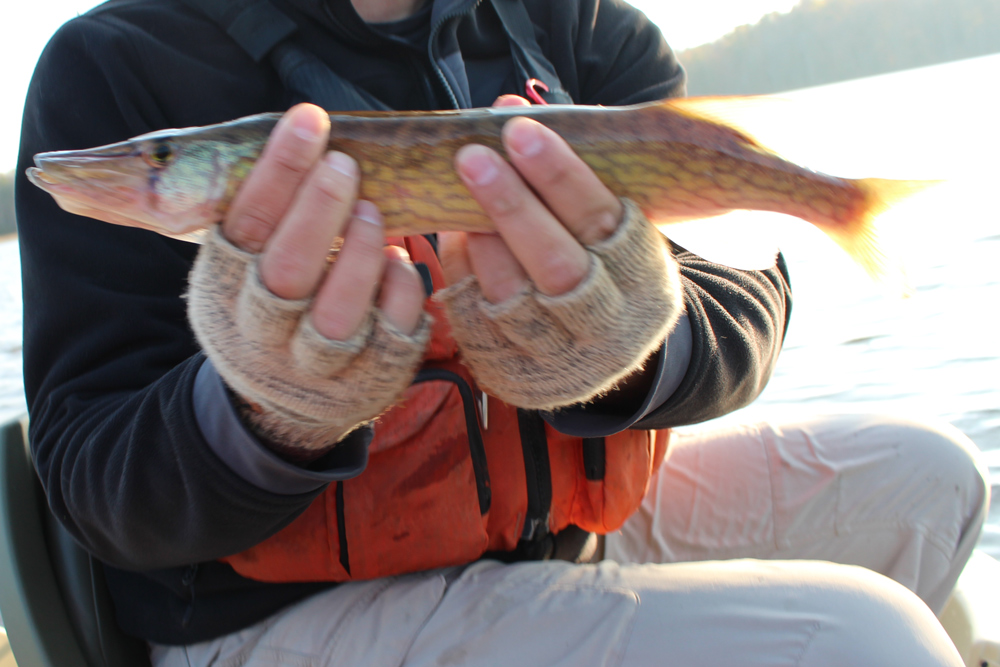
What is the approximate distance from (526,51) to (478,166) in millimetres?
771

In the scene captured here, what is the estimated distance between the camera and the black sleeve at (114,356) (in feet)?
3.51

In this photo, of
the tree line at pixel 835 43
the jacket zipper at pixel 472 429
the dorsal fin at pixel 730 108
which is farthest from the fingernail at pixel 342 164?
the tree line at pixel 835 43

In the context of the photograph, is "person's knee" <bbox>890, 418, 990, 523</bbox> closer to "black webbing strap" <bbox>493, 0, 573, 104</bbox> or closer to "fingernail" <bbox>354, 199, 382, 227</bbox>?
"black webbing strap" <bbox>493, 0, 573, 104</bbox>

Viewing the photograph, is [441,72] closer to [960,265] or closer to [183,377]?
[183,377]

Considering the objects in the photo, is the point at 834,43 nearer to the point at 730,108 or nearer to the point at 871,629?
the point at 730,108

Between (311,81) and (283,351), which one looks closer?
(283,351)

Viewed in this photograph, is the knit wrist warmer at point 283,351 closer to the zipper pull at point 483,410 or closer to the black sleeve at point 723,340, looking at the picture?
the zipper pull at point 483,410

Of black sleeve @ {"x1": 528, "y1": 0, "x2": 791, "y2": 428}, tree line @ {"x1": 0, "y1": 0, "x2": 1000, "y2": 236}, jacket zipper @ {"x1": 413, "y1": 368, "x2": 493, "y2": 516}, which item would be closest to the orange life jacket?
jacket zipper @ {"x1": 413, "y1": 368, "x2": 493, "y2": 516}

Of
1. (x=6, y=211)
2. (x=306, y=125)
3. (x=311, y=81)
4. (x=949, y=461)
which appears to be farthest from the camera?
(x=6, y=211)

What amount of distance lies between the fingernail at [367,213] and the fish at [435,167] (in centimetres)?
3

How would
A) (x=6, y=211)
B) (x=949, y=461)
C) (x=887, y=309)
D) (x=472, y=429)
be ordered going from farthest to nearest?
(x=6, y=211)
(x=887, y=309)
(x=949, y=461)
(x=472, y=429)

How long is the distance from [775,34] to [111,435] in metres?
55.6

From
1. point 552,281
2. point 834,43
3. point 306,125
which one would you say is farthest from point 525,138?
point 834,43

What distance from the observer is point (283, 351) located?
38.4 inches
